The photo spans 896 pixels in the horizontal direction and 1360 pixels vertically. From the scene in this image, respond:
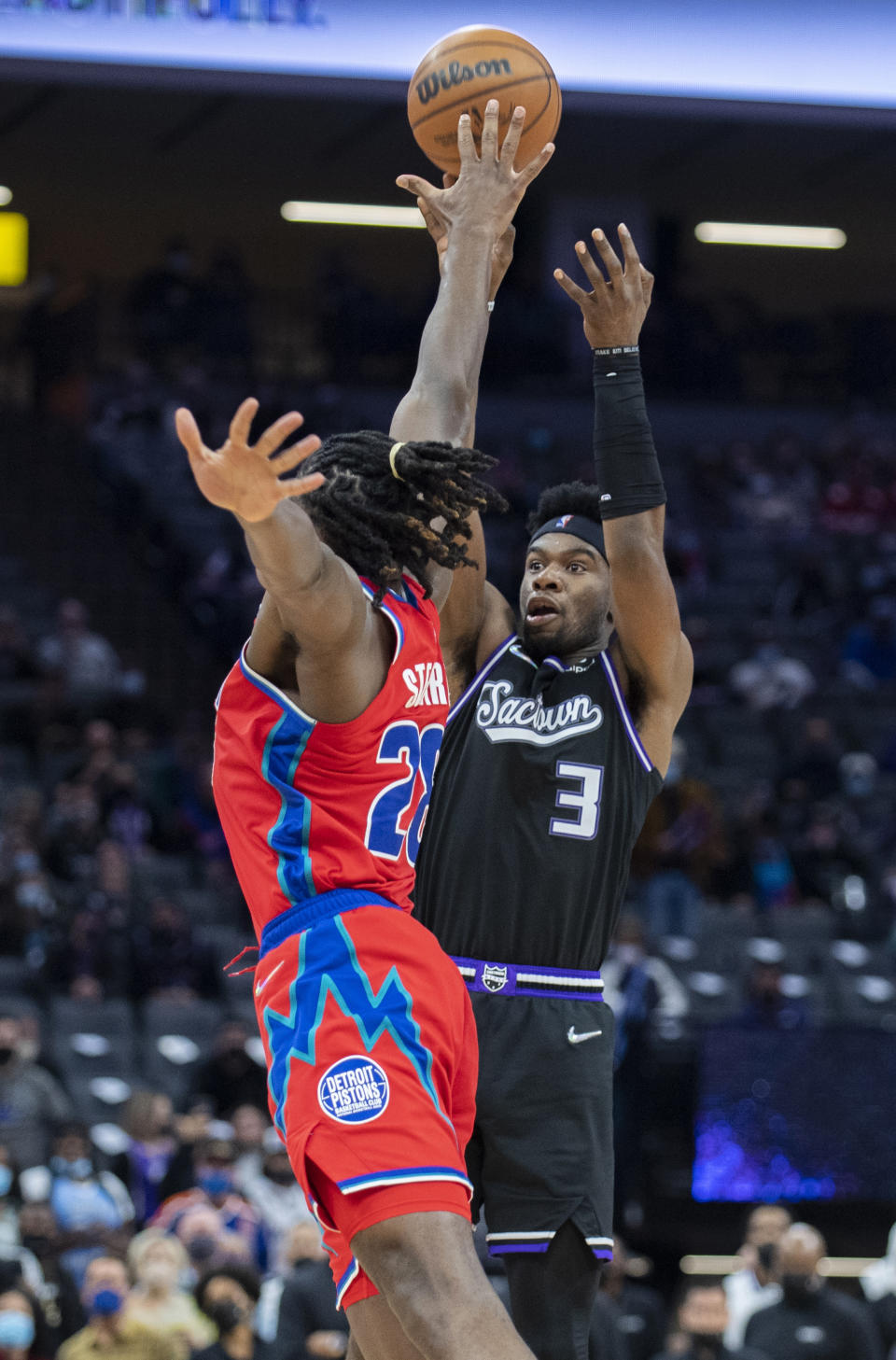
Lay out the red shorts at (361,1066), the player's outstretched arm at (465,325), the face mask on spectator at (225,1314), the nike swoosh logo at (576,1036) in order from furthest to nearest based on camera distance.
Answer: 1. the face mask on spectator at (225,1314)
2. the nike swoosh logo at (576,1036)
3. the player's outstretched arm at (465,325)
4. the red shorts at (361,1066)

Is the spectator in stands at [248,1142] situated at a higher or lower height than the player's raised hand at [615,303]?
lower

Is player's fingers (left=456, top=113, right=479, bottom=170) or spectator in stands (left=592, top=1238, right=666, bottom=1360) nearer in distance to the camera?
player's fingers (left=456, top=113, right=479, bottom=170)

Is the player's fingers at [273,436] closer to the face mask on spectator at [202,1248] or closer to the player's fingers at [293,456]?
the player's fingers at [293,456]

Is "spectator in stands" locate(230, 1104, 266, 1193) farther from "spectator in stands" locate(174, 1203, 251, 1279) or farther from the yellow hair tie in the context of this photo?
the yellow hair tie

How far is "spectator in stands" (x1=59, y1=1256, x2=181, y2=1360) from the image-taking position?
809cm

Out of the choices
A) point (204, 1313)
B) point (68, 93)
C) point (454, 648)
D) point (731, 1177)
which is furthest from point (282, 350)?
point (454, 648)

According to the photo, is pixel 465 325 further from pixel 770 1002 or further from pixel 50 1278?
pixel 770 1002

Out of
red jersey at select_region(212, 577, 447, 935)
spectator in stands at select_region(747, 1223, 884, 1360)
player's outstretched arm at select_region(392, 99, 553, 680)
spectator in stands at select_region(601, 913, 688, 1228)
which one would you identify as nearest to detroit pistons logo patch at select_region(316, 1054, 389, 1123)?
red jersey at select_region(212, 577, 447, 935)

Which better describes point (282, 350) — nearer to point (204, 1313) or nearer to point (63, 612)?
point (63, 612)

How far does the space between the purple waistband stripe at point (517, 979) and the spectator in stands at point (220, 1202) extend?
543cm

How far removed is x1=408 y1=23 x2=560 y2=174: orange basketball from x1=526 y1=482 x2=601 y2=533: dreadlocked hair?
82 centimetres

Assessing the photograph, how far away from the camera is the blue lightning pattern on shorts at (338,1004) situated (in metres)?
3.38

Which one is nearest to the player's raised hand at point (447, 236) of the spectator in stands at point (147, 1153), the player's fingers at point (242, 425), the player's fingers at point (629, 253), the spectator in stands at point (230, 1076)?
the player's fingers at point (629, 253)

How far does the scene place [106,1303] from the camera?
8250 millimetres
